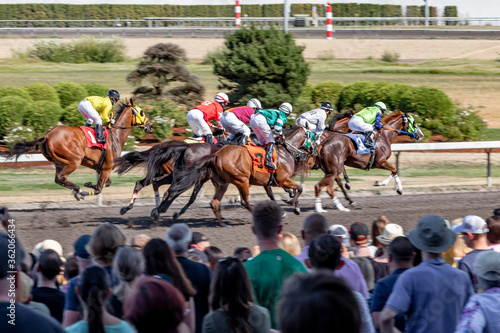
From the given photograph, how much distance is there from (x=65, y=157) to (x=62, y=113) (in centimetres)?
467

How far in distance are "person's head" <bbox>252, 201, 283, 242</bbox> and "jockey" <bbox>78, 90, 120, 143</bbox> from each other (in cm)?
763

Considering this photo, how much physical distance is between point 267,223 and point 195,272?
50 cm

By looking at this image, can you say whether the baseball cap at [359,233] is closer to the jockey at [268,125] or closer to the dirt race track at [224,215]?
the dirt race track at [224,215]

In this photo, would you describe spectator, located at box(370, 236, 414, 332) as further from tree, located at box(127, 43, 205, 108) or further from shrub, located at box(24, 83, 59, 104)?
shrub, located at box(24, 83, 59, 104)

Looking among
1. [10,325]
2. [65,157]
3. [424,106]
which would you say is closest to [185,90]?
[424,106]

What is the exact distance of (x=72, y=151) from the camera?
34.8 feet

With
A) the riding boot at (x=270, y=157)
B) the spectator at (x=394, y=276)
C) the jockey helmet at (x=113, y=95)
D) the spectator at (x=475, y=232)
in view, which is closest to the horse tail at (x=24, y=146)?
the jockey helmet at (x=113, y=95)

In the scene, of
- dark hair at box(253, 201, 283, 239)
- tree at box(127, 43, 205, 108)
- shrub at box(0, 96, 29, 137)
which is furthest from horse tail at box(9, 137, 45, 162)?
dark hair at box(253, 201, 283, 239)

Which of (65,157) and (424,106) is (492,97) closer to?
(424,106)

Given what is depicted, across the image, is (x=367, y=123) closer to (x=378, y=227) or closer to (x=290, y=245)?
(x=378, y=227)

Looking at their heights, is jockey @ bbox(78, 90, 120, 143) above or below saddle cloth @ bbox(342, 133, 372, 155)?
above

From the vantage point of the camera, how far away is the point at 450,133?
16.1 m

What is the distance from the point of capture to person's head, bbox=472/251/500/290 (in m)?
3.09

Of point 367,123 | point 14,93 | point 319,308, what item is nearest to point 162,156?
point 367,123
